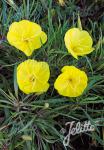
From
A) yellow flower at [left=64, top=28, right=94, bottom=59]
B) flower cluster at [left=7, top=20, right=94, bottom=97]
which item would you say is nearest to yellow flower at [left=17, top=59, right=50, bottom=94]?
flower cluster at [left=7, top=20, right=94, bottom=97]

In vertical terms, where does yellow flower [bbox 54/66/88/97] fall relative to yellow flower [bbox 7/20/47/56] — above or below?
below

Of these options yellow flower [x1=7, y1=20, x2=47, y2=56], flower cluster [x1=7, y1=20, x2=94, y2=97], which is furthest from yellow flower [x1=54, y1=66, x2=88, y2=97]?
yellow flower [x1=7, y1=20, x2=47, y2=56]

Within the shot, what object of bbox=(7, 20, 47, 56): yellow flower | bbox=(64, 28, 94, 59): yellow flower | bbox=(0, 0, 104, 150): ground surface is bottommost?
bbox=(0, 0, 104, 150): ground surface

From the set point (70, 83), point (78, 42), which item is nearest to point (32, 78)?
point (70, 83)

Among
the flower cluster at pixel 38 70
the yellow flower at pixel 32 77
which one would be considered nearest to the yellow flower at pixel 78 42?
the flower cluster at pixel 38 70

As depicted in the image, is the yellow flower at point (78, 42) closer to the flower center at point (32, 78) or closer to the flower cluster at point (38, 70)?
the flower cluster at point (38, 70)

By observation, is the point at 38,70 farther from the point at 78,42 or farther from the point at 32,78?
the point at 78,42

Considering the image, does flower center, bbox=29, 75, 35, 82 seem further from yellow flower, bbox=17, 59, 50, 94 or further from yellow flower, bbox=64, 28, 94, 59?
yellow flower, bbox=64, 28, 94, 59

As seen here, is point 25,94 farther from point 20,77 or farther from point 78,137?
point 78,137
